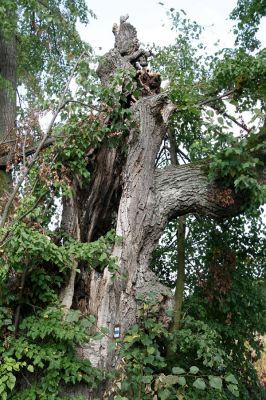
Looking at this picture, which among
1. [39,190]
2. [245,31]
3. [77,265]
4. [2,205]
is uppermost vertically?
[245,31]

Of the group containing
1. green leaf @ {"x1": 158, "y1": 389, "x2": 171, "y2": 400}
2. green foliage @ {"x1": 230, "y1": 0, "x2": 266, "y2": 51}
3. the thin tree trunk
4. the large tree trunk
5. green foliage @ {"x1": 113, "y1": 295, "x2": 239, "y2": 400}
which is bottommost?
green leaf @ {"x1": 158, "y1": 389, "x2": 171, "y2": 400}

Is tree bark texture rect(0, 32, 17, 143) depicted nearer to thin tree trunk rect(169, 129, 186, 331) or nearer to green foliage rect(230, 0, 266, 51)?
thin tree trunk rect(169, 129, 186, 331)

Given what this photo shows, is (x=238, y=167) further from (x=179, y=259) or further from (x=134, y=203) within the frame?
(x=179, y=259)

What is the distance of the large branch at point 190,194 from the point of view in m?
5.78

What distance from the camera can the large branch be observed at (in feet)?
19.0

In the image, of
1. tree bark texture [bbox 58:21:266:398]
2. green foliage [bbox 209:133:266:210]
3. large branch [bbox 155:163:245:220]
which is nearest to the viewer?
tree bark texture [bbox 58:21:266:398]

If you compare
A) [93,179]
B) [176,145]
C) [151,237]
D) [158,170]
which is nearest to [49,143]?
[93,179]

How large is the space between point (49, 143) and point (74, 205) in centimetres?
109

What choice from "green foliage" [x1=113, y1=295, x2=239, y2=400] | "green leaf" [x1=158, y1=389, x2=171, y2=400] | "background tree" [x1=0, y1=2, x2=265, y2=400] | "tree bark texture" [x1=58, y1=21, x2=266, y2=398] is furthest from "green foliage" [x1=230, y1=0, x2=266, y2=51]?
"green leaf" [x1=158, y1=389, x2=171, y2=400]

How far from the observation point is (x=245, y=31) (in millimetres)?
9297

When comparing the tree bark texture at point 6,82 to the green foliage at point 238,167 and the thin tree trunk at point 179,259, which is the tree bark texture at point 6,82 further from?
the green foliage at point 238,167

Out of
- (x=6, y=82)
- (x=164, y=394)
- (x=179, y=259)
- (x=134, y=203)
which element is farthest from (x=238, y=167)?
(x=6, y=82)

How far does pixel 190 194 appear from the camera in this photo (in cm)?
588

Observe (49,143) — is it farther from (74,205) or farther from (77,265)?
(77,265)
